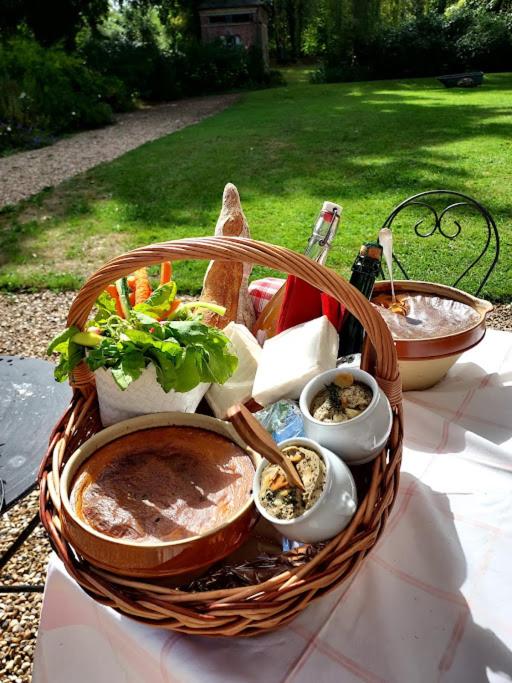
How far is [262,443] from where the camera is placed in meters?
0.79

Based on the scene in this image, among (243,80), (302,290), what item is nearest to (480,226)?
(302,290)

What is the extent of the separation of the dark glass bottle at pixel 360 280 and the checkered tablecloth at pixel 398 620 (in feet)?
0.96

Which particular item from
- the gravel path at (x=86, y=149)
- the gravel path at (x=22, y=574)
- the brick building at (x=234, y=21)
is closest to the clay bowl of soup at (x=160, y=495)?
the gravel path at (x=22, y=574)

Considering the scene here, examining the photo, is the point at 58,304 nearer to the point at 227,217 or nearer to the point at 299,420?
the point at 227,217

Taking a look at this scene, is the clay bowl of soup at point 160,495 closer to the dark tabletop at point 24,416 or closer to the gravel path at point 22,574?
the dark tabletop at point 24,416

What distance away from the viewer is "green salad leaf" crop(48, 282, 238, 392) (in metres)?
1.03

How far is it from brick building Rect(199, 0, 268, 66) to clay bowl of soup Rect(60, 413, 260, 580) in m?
23.1

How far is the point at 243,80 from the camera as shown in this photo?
17406 millimetres

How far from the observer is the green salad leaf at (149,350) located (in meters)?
1.03

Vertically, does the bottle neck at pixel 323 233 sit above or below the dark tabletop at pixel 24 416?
above

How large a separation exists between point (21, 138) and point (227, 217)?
953cm

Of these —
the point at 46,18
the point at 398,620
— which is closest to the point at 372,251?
the point at 398,620

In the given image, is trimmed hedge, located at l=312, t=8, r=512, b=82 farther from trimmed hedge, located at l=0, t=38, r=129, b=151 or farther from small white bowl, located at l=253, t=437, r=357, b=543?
small white bowl, located at l=253, t=437, r=357, b=543

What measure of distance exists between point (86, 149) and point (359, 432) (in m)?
9.45
